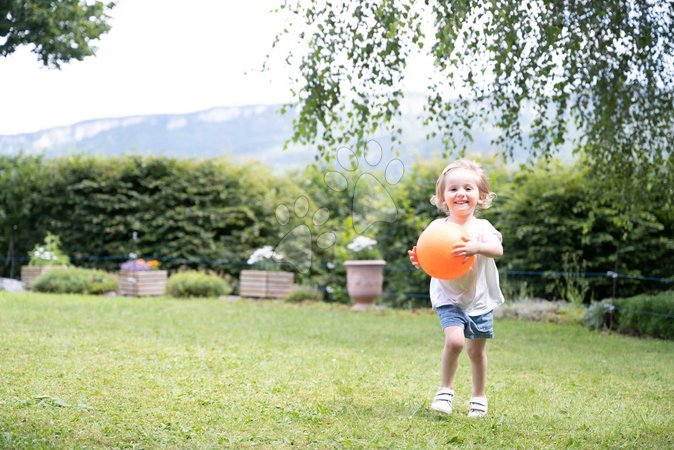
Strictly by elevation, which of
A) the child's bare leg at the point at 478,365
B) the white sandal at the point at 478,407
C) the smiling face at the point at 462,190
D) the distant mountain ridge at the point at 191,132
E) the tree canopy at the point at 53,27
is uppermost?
the distant mountain ridge at the point at 191,132

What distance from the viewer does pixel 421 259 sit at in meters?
4.21

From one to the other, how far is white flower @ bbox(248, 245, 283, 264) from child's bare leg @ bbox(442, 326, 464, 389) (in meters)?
9.48

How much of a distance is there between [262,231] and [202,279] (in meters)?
2.63

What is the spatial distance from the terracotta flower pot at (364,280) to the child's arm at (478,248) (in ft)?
25.4

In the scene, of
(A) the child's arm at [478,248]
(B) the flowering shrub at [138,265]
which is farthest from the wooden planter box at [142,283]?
(A) the child's arm at [478,248]

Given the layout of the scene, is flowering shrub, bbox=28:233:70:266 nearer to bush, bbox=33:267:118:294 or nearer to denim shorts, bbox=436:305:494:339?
bush, bbox=33:267:118:294

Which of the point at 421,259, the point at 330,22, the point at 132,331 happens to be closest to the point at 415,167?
the point at 330,22

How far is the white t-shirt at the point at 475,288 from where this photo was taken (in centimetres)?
432

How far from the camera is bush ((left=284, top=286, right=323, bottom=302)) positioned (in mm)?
12906

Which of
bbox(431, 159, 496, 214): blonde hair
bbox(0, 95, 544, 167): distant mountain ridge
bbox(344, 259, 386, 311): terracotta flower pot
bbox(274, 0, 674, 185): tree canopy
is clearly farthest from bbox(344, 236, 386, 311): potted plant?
bbox(0, 95, 544, 167): distant mountain ridge

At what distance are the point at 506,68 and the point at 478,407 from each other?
4.78m

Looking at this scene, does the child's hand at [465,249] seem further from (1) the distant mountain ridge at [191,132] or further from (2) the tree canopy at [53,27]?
(1) the distant mountain ridge at [191,132]

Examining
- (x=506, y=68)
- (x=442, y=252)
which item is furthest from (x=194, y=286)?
(x=442, y=252)

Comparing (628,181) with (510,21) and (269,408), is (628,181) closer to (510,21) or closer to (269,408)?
(510,21)
